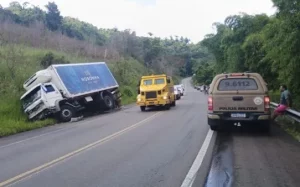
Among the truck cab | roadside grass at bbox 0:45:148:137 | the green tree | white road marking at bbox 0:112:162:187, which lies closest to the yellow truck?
the truck cab

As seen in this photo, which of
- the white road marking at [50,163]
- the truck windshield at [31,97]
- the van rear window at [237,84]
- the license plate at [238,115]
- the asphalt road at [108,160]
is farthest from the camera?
the truck windshield at [31,97]

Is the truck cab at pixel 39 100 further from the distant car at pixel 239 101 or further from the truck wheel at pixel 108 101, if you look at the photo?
the distant car at pixel 239 101

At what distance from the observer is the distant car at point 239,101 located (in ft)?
38.3

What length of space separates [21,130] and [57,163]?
10.6m

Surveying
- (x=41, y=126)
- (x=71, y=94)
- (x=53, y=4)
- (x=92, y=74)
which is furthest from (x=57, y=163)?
(x=53, y=4)

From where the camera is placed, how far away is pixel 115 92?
97.0 ft

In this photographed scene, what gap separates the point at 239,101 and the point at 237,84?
0.78 m

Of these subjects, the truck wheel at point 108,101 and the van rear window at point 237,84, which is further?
the truck wheel at point 108,101

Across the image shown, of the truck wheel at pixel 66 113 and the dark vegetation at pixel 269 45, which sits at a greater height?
the dark vegetation at pixel 269 45

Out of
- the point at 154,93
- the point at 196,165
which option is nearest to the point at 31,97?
the point at 154,93

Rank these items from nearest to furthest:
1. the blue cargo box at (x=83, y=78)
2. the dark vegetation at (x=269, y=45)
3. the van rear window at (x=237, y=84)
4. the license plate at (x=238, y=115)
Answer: the license plate at (x=238, y=115) → the van rear window at (x=237, y=84) → the dark vegetation at (x=269, y=45) → the blue cargo box at (x=83, y=78)

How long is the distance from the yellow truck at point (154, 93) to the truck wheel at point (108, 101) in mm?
3157

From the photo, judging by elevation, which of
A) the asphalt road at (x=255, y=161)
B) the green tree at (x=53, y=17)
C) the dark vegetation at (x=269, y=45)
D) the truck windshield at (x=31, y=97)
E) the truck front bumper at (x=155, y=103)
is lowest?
the asphalt road at (x=255, y=161)

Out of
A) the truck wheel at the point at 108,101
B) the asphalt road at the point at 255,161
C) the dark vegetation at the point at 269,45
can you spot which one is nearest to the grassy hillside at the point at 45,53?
the truck wheel at the point at 108,101
